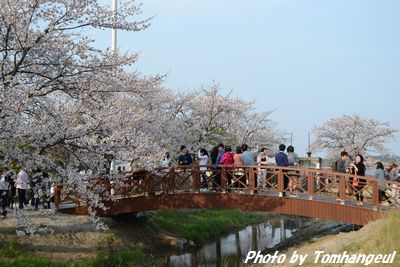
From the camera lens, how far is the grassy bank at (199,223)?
18625 millimetres

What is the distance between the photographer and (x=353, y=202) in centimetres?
1380

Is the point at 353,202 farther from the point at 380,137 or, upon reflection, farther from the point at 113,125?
the point at 380,137

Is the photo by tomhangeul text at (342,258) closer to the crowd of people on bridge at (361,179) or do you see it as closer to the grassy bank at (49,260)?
the crowd of people on bridge at (361,179)

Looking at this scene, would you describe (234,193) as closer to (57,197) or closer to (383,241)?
(57,197)

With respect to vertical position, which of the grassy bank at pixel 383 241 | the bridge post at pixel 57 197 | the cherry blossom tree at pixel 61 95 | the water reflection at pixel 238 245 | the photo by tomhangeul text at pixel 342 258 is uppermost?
the cherry blossom tree at pixel 61 95

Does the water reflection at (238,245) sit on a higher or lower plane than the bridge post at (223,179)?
lower

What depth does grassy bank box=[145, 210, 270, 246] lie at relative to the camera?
61.1 feet

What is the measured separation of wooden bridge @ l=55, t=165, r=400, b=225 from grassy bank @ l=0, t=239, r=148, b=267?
172 cm

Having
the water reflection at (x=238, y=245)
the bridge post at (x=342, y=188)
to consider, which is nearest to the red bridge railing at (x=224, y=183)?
the bridge post at (x=342, y=188)

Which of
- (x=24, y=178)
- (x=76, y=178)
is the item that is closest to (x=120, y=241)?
(x=24, y=178)

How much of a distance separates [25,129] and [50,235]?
5.18m

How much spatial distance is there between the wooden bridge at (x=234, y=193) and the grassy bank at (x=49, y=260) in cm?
172

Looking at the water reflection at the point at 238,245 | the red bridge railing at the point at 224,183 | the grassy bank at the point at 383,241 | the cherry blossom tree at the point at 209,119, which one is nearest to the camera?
the grassy bank at the point at 383,241

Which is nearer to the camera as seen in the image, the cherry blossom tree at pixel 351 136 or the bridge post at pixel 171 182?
the bridge post at pixel 171 182
